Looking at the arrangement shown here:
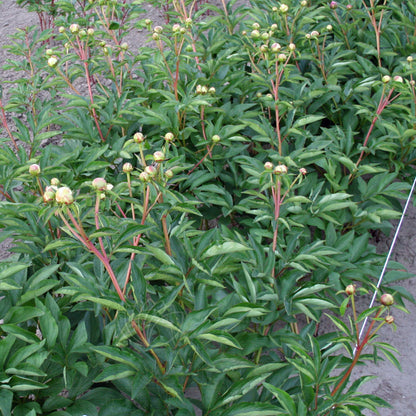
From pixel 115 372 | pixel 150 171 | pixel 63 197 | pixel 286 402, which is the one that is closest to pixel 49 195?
pixel 63 197

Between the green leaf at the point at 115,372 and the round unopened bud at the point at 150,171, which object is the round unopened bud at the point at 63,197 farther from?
the green leaf at the point at 115,372

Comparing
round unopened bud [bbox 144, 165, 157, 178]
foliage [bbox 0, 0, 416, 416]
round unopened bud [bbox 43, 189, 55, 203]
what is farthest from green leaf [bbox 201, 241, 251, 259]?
round unopened bud [bbox 43, 189, 55, 203]

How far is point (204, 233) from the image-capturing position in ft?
4.24

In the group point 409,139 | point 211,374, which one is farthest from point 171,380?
point 409,139

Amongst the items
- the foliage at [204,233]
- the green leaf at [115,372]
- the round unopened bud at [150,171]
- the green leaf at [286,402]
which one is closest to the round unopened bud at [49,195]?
the foliage at [204,233]

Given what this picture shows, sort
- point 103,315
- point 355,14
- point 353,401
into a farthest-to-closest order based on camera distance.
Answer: point 355,14 < point 103,315 < point 353,401

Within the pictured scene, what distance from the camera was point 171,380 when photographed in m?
1.05

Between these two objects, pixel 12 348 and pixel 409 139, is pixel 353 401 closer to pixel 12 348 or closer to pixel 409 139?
pixel 12 348

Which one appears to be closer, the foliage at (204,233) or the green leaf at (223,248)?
the foliage at (204,233)

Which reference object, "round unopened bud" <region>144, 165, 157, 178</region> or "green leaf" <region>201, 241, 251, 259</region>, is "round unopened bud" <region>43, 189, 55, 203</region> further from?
"green leaf" <region>201, 241, 251, 259</region>

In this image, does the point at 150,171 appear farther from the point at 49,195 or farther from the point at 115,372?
the point at 115,372

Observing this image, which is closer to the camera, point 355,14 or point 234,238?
point 234,238

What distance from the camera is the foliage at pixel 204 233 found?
3.43 ft

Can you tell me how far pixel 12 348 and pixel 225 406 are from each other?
0.52 metres
